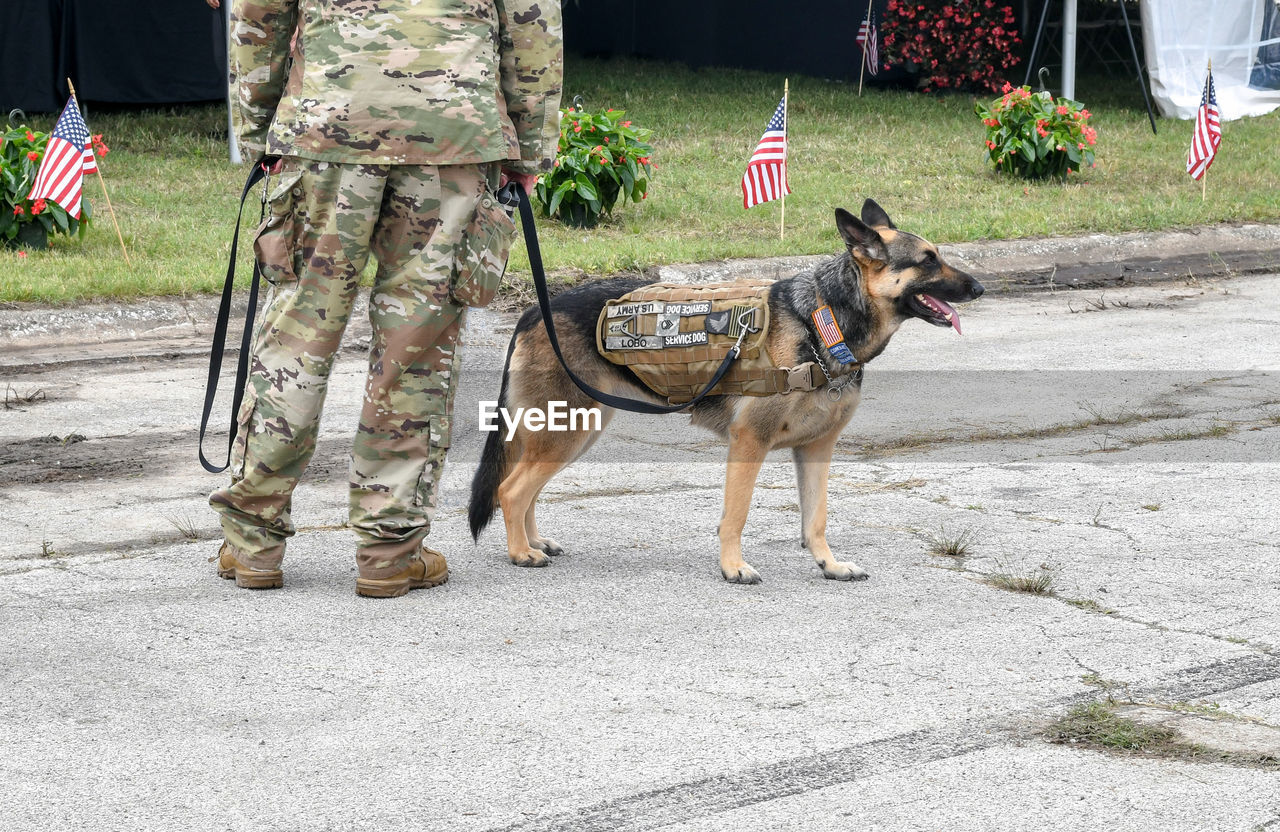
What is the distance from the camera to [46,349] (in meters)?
8.13

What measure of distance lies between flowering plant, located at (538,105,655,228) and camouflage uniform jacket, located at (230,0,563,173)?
703 cm

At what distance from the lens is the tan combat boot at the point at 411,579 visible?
14.3 ft

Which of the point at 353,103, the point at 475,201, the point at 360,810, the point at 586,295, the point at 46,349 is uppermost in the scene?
the point at 353,103

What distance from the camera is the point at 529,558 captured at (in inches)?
188

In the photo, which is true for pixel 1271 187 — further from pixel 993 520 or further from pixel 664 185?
pixel 993 520

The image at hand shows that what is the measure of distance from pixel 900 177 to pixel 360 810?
463 inches

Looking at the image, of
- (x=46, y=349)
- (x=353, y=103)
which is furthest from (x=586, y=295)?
(x=46, y=349)

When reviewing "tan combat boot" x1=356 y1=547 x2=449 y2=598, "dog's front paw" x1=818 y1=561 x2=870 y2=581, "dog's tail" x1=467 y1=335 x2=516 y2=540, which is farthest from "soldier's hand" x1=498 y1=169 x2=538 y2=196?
"dog's front paw" x1=818 y1=561 x2=870 y2=581

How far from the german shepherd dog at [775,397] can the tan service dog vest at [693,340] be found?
42 millimetres

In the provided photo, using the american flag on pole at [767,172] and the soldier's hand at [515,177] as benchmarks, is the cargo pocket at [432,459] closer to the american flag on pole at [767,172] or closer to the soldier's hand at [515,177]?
the soldier's hand at [515,177]

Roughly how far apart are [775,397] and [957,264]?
6.50 metres

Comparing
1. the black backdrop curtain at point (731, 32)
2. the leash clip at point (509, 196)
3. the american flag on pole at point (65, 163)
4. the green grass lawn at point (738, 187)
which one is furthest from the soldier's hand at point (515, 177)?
the black backdrop curtain at point (731, 32)

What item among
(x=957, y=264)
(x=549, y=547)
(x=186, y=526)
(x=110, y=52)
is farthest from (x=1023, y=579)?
(x=110, y=52)

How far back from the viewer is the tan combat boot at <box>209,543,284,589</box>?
4.41 metres
